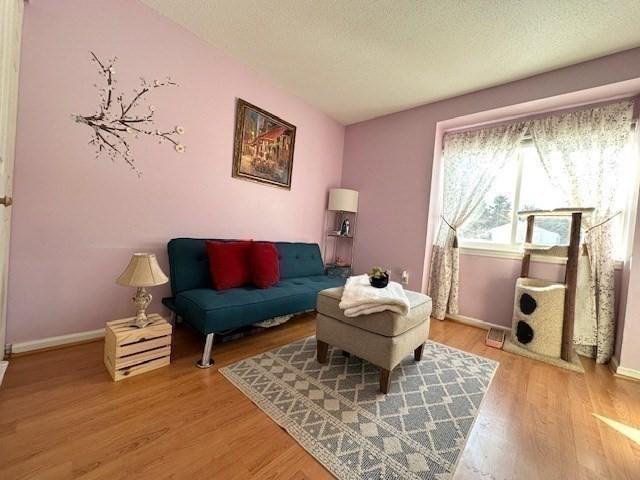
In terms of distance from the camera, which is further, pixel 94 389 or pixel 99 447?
pixel 94 389

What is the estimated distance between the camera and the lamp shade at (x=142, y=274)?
60.2 inches

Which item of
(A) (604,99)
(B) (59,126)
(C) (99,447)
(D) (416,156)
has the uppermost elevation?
(A) (604,99)

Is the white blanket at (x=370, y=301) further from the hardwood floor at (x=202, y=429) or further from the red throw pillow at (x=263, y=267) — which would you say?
the red throw pillow at (x=263, y=267)

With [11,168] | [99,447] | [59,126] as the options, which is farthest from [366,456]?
[59,126]

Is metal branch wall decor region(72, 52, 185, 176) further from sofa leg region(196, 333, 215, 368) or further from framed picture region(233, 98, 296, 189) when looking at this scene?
sofa leg region(196, 333, 215, 368)

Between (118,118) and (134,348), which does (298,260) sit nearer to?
(134,348)

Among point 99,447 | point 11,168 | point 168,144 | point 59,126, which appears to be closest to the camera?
point 99,447

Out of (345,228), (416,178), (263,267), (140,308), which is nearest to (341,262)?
(345,228)

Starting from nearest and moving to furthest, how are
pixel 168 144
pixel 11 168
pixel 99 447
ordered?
pixel 99 447
pixel 11 168
pixel 168 144

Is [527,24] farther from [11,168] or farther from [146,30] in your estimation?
[11,168]

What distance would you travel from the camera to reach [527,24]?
1749 millimetres

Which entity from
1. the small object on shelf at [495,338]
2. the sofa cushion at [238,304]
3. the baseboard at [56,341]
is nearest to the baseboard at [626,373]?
the small object on shelf at [495,338]

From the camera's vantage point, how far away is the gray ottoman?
1483 mm

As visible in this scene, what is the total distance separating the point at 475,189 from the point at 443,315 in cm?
149
